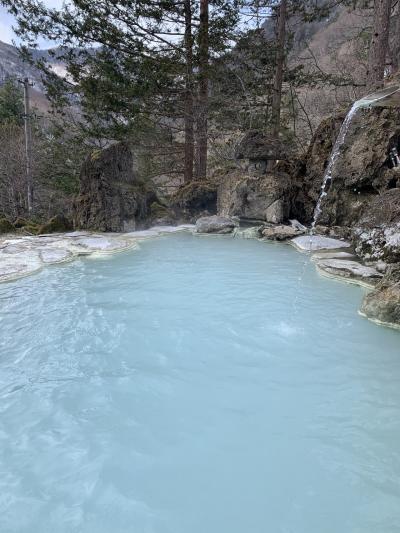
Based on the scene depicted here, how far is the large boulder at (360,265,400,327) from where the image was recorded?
337cm

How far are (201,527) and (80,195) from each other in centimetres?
812

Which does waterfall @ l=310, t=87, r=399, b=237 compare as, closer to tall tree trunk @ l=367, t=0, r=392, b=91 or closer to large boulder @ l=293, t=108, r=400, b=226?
large boulder @ l=293, t=108, r=400, b=226

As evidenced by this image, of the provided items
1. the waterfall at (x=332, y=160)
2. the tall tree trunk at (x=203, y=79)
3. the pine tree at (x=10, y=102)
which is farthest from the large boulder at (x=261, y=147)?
the pine tree at (x=10, y=102)

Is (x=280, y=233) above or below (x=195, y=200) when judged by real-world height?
below

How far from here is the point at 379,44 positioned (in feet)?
24.7

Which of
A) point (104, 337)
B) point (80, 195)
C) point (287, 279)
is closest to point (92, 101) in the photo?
point (80, 195)

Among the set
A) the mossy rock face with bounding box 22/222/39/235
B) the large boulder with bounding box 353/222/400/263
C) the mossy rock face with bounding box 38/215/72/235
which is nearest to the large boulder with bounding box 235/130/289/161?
the large boulder with bounding box 353/222/400/263

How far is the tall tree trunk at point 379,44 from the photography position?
735cm

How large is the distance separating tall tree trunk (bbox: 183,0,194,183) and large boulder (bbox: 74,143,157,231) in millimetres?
2336

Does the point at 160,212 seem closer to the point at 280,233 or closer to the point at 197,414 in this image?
the point at 280,233

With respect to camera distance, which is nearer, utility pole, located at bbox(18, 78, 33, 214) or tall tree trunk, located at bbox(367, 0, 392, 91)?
tall tree trunk, located at bbox(367, 0, 392, 91)

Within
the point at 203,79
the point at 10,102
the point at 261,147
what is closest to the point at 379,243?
the point at 261,147

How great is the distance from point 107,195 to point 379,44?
21.9 feet

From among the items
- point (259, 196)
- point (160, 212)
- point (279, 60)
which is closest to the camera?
point (259, 196)
